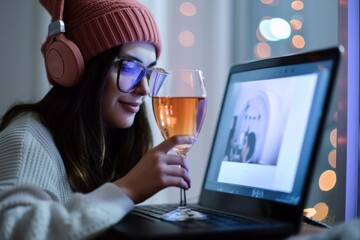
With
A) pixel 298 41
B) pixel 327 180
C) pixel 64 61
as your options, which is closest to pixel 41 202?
pixel 64 61

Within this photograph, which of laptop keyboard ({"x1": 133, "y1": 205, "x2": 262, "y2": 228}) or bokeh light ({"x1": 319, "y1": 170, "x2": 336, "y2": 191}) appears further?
bokeh light ({"x1": 319, "y1": 170, "x2": 336, "y2": 191})

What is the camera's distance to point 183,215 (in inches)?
36.6

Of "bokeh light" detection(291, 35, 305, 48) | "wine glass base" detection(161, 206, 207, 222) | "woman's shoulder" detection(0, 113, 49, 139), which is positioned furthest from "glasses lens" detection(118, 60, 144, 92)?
"bokeh light" detection(291, 35, 305, 48)

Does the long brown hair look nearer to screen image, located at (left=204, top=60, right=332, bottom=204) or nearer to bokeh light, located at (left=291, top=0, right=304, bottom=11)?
screen image, located at (left=204, top=60, right=332, bottom=204)

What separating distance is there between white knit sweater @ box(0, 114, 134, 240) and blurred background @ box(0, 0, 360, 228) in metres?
0.71

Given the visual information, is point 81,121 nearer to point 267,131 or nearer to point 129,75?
point 129,75

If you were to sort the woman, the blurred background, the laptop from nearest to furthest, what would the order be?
the laptop → the woman → the blurred background

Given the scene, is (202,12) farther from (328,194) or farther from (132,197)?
(132,197)

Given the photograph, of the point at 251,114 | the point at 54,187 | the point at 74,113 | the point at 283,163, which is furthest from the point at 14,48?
the point at 283,163

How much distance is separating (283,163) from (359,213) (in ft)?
2.66

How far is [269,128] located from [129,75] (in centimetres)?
53

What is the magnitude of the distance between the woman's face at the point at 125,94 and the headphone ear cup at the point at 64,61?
0.09 metres

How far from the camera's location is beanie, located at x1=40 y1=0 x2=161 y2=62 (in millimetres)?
1336

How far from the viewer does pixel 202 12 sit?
1.98 meters
